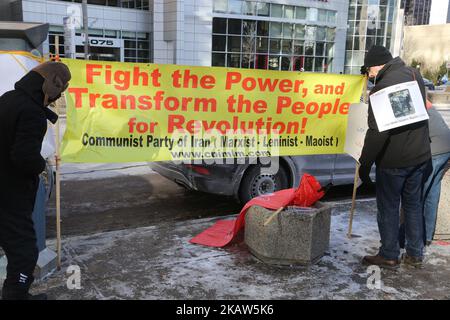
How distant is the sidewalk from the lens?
3791 mm

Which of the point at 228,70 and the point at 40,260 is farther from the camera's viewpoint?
the point at 228,70

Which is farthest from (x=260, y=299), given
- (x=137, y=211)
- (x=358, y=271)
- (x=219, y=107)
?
(x=137, y=211)

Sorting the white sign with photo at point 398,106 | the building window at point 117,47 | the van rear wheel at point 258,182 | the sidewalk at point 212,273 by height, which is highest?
the building window at point 117,47

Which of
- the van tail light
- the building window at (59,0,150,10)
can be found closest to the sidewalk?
the van tail light

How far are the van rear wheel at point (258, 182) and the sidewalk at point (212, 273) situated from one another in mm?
1509

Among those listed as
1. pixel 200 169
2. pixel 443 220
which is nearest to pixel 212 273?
pixel 200 169

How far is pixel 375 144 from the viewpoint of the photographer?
13.3 ft

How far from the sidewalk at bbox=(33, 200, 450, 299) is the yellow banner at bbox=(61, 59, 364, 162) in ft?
3.11

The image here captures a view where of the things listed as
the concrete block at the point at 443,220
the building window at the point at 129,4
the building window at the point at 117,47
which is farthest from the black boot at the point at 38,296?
the building window at the point at 129,4

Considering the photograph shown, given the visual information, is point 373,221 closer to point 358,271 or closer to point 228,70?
point 358,271

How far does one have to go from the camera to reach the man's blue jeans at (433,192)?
4.59 m

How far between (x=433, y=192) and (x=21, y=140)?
3.87 metres

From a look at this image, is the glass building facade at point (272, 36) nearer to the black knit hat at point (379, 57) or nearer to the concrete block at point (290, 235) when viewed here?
the black knit hat at point (379, 57)
